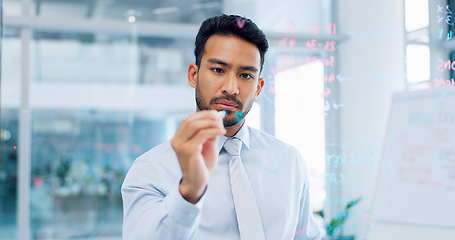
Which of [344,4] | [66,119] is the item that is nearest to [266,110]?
[344,4]

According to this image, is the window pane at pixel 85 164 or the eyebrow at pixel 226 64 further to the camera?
the window pane at pixel 85 164

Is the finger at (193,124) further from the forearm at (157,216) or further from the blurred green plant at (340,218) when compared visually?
the blurred green plant at (340,218)

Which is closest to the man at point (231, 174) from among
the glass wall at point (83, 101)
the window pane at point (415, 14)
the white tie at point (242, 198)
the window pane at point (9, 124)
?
the white tie at point (242, 198)

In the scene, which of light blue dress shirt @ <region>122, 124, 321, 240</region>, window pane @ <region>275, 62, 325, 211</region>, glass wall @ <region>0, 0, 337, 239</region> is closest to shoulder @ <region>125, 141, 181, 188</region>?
light blue dress shirt @ <region>122, 124, 321, 240</region>

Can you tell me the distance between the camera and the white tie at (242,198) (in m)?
1.09

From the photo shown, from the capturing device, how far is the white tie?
109cm

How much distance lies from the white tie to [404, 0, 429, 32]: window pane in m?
0.89

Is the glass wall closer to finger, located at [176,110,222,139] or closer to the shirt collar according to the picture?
the shirt collar

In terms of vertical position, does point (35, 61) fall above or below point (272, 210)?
above

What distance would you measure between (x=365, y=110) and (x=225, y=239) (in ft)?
2.99

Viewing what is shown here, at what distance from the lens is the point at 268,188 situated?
118 centimetres

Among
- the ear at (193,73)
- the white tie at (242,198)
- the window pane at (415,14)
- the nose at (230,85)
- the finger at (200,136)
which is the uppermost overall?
the window pane at (415,14)

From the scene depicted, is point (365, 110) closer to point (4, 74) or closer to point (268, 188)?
point (268, 188)

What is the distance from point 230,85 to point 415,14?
950 millimetres
